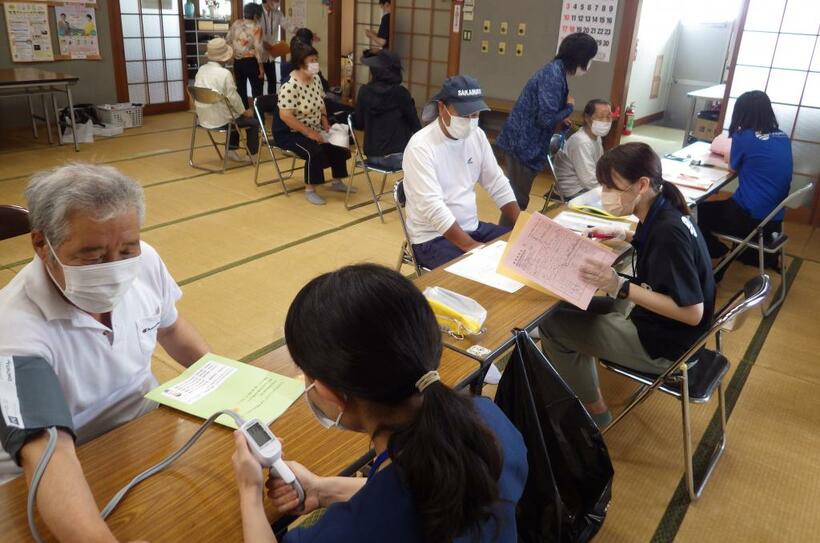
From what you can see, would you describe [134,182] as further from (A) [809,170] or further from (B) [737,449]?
(A) [809,170]

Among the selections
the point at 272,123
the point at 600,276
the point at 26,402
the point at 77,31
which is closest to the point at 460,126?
the point at 600,276

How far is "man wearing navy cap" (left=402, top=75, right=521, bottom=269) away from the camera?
2602 mm

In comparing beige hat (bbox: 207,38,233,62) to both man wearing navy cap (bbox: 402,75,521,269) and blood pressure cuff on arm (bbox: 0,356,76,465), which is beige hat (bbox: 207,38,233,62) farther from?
blood pressure cuff on arm (bbox: 0,356,76,465)

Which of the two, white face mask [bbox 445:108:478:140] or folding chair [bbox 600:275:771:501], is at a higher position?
white face mask [bbox 445:108:478:140]

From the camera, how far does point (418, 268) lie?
9.01ft

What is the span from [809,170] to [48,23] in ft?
24.0

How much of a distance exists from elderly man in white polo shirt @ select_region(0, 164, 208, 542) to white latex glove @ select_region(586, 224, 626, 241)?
168 cm

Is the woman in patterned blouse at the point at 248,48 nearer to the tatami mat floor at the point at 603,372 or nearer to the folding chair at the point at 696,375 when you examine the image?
the tatami mat floor at the point at 603,372

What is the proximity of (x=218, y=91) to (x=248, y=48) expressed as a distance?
1922mm

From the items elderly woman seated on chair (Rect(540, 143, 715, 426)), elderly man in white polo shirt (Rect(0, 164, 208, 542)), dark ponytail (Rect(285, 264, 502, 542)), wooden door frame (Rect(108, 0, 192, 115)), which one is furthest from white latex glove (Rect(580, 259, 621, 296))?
wooden door frame (Rect(108, 0, 192, 115))

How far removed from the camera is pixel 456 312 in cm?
169

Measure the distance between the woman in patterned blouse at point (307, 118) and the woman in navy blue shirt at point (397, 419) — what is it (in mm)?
3956

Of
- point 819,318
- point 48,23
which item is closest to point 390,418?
point 819,318

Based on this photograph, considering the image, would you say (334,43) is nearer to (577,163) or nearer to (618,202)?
(577,163)
